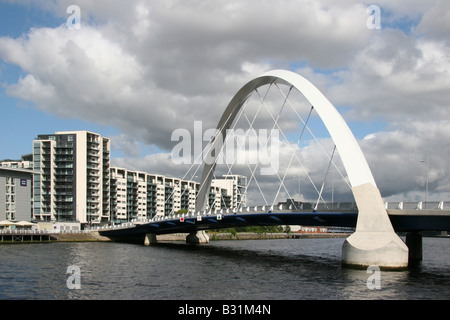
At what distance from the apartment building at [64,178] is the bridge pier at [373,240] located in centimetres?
10515

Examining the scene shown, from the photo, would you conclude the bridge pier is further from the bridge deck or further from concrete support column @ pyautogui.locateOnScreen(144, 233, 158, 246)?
concrete support column @ pyautogui.locateOnScreen(144, 233, 158, 246)

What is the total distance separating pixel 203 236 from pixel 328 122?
62.3 metres

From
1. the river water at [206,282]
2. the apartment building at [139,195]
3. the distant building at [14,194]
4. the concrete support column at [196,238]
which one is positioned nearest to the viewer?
the river water at [206,282]

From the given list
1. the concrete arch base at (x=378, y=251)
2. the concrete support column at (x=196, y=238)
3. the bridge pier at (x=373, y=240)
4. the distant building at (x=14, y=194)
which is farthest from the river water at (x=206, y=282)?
the distant building at (x=14, y=194)

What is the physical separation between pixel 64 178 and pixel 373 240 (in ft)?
364

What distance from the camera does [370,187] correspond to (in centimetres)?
4594

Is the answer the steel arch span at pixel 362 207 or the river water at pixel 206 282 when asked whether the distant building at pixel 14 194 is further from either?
the steel arch span at pixel 362 207

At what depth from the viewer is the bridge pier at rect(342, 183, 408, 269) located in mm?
43438

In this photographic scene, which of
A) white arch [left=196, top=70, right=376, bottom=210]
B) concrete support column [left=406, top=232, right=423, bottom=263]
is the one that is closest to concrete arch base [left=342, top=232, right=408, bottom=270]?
white arch [left=196, top=70, right=376, bottom=210]

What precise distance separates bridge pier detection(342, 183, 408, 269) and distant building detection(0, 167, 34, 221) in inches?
3468

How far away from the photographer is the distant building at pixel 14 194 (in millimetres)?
112688

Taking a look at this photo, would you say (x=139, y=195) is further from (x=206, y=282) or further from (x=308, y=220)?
(x=206, y=282)
